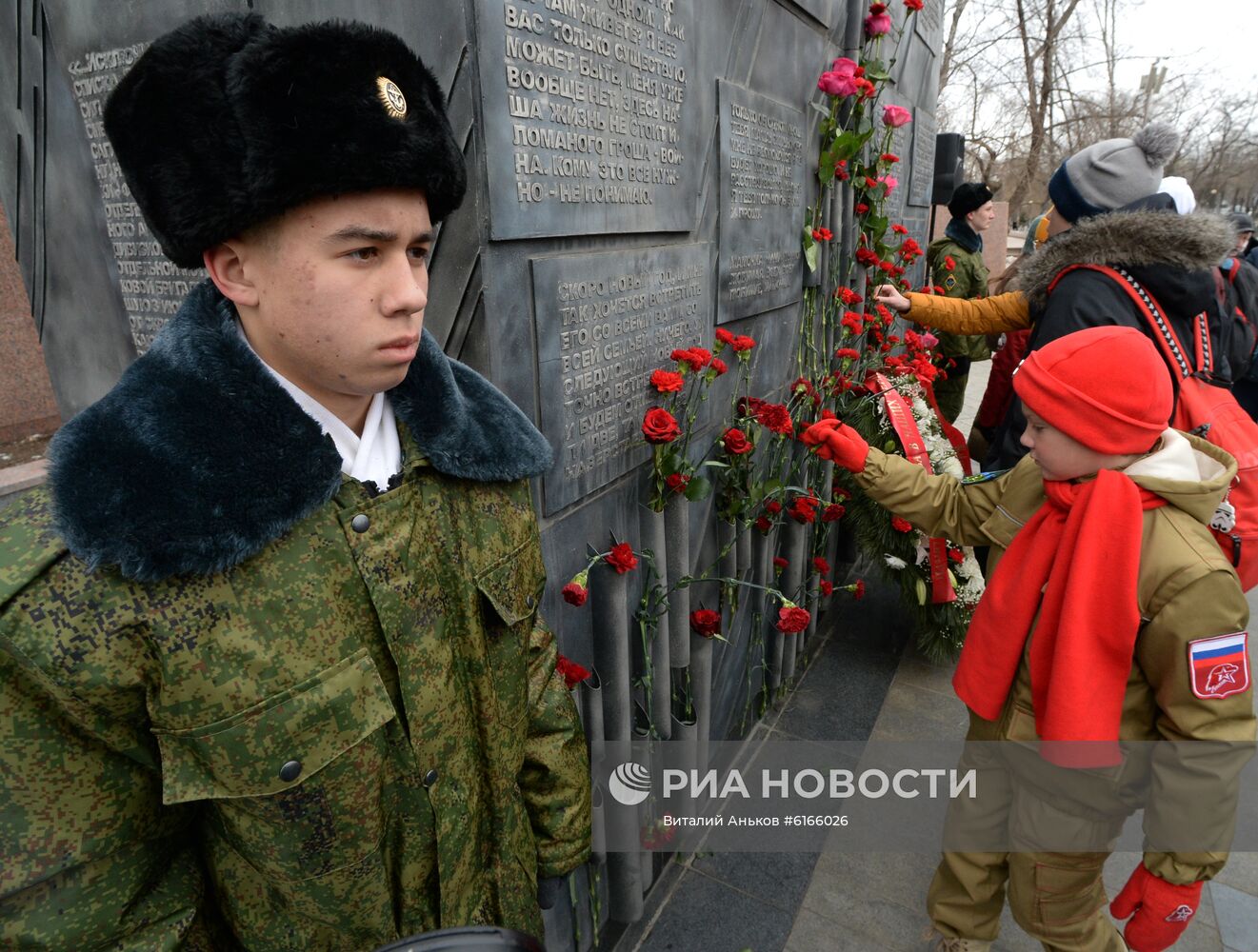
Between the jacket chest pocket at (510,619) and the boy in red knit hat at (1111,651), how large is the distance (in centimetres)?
128

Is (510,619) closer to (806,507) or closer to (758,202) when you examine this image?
(806,507)

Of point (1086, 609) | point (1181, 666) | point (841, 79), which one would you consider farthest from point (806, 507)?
point (841, 79)

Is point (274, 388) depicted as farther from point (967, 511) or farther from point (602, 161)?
point (967, 511)

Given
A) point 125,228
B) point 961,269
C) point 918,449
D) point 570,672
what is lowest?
point 570,672

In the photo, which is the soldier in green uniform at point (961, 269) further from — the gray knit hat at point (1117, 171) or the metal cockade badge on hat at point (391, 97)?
the metal cockade badge on hat at point (391, 97)

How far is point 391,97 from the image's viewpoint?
3.20 feet

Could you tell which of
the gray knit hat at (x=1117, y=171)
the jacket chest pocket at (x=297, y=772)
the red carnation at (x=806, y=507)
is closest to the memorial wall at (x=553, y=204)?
the red carnation at (x=806, y=507)

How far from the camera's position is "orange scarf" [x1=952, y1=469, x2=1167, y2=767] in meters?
1.73

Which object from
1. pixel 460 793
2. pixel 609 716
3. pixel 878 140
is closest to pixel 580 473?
pixel 609 716

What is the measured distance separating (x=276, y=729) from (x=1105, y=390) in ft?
6.05

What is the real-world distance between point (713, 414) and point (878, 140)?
→ 2.36 m

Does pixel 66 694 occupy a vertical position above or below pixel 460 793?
above

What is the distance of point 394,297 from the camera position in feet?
3.34

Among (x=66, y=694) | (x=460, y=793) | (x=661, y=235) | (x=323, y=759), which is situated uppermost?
(x=661, y=235)
